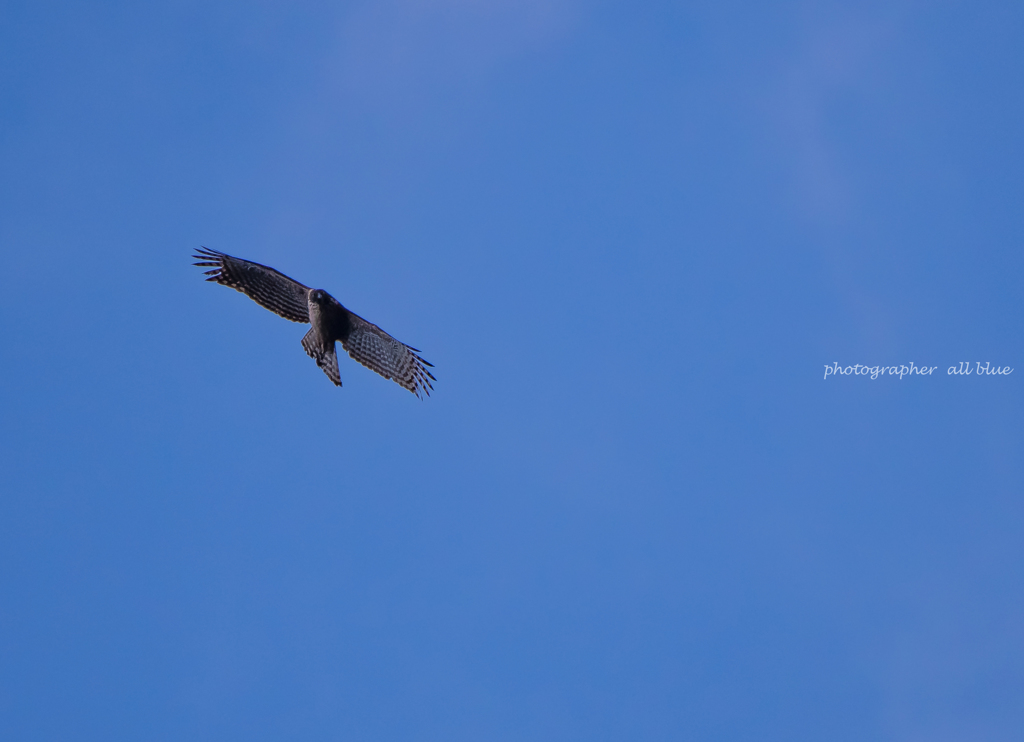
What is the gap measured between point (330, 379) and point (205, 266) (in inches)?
130

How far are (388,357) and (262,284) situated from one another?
3.05 metres

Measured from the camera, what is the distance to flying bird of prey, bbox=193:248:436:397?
20422mm

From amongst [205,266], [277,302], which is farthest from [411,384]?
[205,266]

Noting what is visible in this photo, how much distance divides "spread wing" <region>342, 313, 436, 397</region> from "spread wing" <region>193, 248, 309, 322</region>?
1.25 metres

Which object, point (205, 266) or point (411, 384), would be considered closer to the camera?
point (205, 266)

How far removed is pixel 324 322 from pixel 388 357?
5.85 feet

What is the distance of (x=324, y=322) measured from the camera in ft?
68.0

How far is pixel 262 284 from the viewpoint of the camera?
20719mm

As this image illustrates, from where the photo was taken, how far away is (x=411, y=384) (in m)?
21.8

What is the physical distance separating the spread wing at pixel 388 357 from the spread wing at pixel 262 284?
1.25 metres

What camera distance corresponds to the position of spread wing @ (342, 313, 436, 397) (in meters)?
21.7

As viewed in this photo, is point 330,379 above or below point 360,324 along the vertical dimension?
below

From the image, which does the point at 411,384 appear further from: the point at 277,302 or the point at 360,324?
the point at 277,302

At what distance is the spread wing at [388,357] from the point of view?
853 inches
